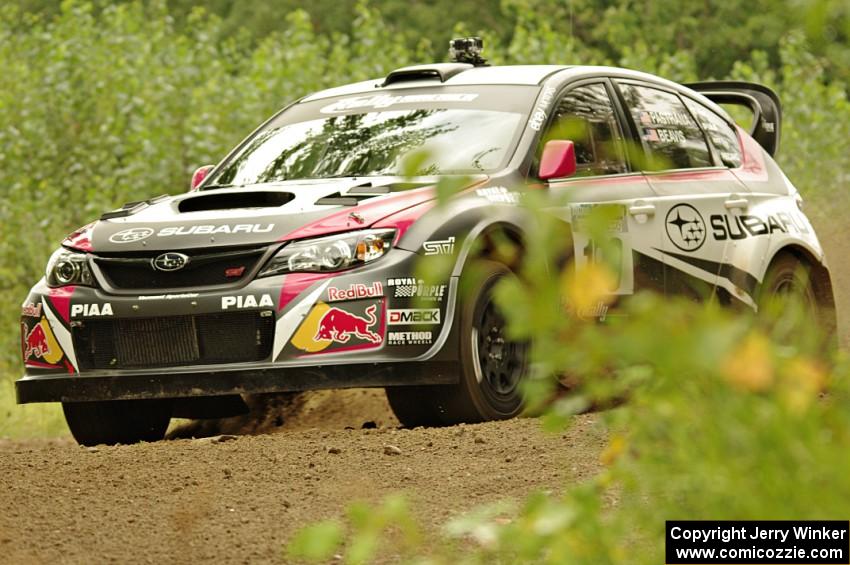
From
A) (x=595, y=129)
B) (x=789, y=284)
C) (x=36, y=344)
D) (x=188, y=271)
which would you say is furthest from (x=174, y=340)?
(x=789, y=284)

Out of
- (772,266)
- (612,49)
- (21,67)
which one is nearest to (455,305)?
(772,266)

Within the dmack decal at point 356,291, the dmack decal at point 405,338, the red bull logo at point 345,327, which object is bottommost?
the dmack decal at point 405,338

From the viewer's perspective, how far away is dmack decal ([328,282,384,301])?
270 inches

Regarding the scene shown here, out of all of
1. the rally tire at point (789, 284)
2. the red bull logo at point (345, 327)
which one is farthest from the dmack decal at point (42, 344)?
the rally tire at point (789, 284)

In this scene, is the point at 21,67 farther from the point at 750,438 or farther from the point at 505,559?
the point at 750,438

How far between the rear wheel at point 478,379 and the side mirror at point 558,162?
538mm

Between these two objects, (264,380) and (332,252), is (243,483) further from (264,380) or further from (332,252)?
(332,252)

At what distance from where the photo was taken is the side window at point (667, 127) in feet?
28.6

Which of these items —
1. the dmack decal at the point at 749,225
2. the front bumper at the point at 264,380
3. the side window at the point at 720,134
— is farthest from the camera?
the side window at the point at 720,134

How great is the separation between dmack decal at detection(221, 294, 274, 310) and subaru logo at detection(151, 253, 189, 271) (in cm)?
29

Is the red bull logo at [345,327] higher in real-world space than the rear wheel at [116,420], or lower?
higher

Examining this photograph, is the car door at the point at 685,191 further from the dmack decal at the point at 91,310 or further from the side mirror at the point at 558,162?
the dmack decal at the point at 91,310

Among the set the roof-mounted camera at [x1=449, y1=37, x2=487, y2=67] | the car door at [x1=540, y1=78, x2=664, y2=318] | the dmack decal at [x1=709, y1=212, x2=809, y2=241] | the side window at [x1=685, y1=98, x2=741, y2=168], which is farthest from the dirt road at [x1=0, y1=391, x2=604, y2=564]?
the roof-mounted camera at [x1=449, y1=37, x2=487, y2=67]

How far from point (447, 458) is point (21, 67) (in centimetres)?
1393
